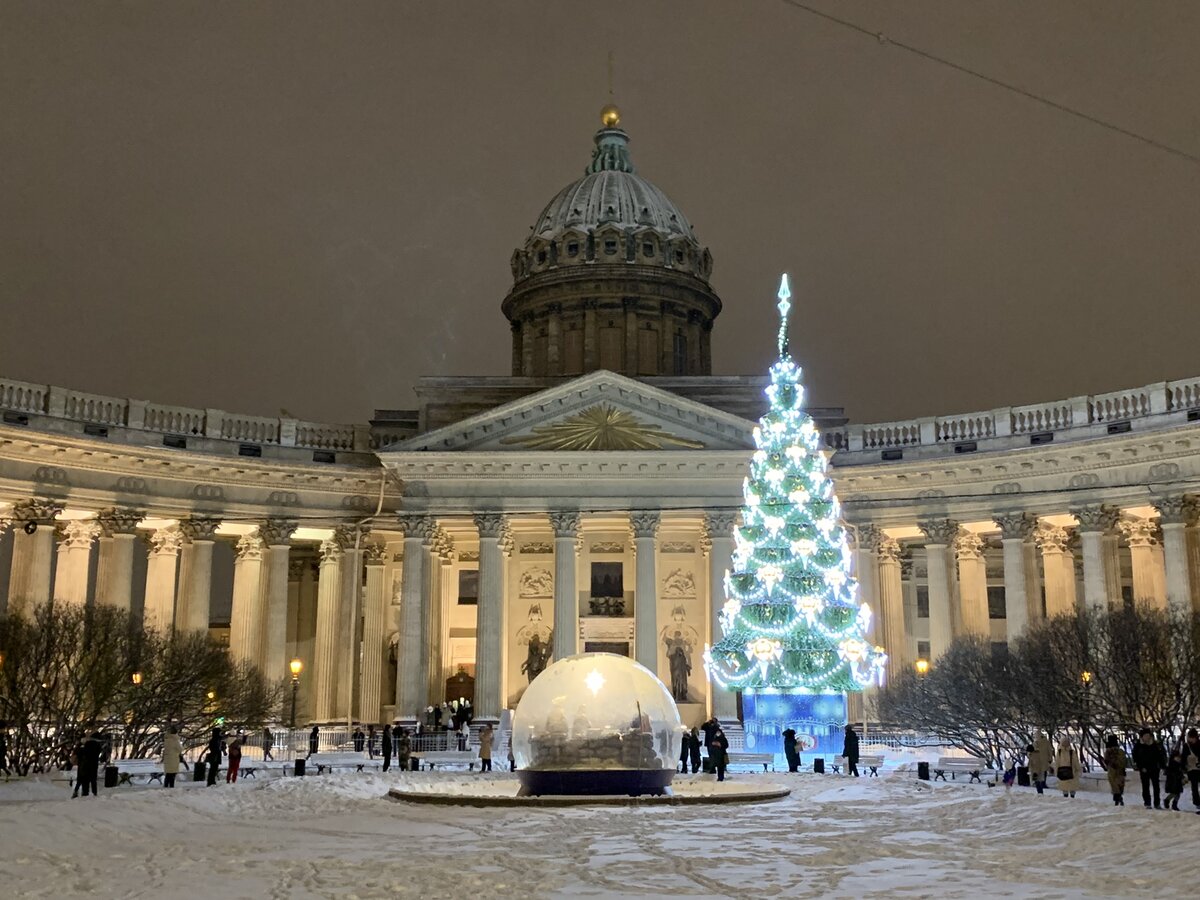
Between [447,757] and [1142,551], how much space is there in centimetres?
2774

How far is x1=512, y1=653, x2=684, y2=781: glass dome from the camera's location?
88.9 feet

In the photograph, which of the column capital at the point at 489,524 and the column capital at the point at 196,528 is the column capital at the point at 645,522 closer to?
the column capital at the point at 489,524

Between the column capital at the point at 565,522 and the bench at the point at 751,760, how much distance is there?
14660 mm

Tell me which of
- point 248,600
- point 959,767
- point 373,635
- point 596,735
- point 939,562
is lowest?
point 959,767

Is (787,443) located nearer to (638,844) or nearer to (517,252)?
(638,844)

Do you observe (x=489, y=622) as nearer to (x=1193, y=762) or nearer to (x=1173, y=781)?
(x=1193, y=762)

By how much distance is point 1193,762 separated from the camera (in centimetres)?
2411

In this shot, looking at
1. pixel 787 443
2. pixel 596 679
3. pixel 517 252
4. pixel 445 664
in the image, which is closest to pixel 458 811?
pixel 596 679

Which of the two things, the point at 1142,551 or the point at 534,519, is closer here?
the point at 1142,551

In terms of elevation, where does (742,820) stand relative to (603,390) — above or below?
below

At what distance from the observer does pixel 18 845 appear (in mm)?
18766

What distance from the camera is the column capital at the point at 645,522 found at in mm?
52969

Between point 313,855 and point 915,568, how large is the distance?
50576mm

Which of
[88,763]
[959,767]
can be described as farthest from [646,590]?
[88,763]
